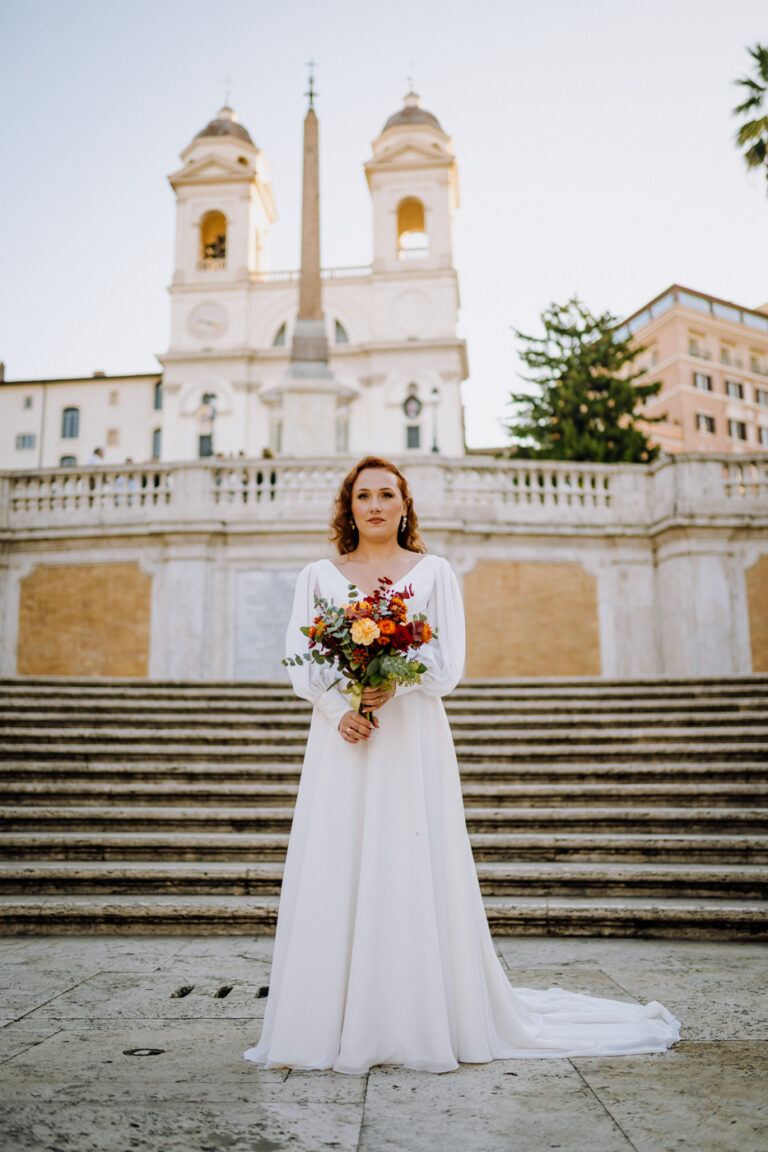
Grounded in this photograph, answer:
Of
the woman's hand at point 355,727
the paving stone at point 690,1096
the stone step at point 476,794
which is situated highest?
the woman's hand at point 355,727

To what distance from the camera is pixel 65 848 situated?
6.80m

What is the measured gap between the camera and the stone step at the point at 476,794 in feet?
24.9

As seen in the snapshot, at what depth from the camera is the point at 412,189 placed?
4741 centimetres

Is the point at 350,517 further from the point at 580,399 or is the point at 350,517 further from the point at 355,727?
the point at 580,399

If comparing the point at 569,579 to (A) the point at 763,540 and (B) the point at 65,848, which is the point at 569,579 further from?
(B) the point at 65,848

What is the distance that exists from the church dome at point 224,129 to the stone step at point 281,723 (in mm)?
46922

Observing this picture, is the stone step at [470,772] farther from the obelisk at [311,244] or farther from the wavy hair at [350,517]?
the obelisk at [311,244]

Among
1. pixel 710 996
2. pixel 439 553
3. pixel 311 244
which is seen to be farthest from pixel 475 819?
pixel 311 244

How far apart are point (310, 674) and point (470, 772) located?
182 inches

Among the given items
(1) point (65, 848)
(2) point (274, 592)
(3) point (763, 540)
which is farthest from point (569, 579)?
(1) point (65, 848)

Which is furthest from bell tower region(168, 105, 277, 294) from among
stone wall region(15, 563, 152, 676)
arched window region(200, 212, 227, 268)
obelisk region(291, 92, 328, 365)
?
stone wall region(15, 563, 152, 676)

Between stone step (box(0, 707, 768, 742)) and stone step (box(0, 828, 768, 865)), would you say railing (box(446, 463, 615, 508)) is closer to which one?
stone step (box(0, 707, 768, 742))

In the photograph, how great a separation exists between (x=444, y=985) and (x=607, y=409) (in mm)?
27809

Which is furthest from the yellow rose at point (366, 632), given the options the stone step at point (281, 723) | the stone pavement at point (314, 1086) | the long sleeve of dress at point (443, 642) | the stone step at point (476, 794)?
the stone step at point (281, 723)
